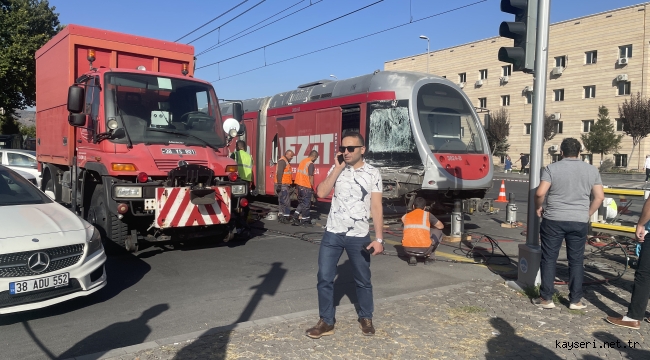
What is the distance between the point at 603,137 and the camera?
131ft

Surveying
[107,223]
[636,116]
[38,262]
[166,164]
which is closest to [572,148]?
[166,164]

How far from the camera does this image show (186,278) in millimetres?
6891

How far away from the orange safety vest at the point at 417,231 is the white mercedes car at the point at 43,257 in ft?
14.0

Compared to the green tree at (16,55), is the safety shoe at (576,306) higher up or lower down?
Result: lower down

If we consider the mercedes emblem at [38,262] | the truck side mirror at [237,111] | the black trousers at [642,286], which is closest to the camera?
the mercedes emblem at [38,262]

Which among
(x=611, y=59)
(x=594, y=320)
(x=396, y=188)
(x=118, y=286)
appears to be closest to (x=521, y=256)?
Answer: (x=594, y=320)

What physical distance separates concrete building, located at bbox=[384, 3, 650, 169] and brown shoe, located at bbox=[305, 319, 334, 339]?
118 feet

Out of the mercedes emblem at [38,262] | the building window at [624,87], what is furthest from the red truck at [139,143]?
the building window at [624,87]

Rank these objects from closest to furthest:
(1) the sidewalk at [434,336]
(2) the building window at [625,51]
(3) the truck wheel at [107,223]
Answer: (1) the sidewalk at [434,336], (3) the truck wheel at [107,223], (2) the building window at [625,51]

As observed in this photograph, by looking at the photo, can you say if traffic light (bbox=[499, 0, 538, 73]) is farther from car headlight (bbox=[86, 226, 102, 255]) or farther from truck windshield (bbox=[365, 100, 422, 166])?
car headlight (bbox=[86, 226, 102, 255])

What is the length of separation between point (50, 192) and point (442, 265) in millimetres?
7920

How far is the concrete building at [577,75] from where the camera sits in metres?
40.4

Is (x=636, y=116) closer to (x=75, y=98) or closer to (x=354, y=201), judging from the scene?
(x=75, y=98)

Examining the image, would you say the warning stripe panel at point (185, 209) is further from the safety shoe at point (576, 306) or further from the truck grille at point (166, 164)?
the safety shoe at point (576, 306)
